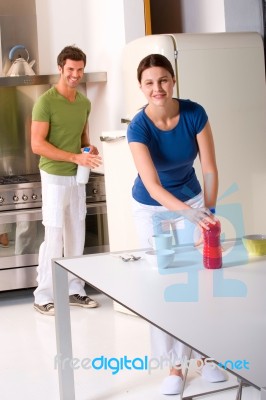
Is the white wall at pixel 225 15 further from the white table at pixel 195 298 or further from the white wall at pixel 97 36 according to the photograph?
the white table at pixel 195 298

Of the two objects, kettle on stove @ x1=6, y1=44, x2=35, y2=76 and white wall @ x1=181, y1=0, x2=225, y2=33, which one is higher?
white wall @ x1=181, y1=0, x2=225, y2=33

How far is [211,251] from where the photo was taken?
9.02 feet

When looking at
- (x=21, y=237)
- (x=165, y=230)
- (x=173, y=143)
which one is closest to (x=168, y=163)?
(x=173, y=143)

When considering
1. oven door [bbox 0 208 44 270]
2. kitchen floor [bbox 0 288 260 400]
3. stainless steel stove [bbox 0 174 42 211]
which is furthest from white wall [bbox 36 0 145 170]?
kitchen floor [bbox 0 288 260 400]

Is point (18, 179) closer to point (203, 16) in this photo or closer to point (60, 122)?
point (60, 122)

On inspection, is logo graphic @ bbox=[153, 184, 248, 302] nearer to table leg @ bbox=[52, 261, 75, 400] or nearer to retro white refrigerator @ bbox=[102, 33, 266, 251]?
table leg @ bbox=[52, 261, 75, 400]

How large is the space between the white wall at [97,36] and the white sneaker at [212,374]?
224cm

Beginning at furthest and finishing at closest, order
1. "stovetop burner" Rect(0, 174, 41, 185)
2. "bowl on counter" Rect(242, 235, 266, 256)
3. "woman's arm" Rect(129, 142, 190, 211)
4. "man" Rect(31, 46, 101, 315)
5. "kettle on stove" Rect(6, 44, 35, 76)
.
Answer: "kettle on stove" Rect(6, 44, 35, 76) → "stovetop burner" Rect(0, 174, 41, 185) → "man" Rect(31, 46, 101, 315) → "woman's arm" Rect(129, 142, 190, 211) → "bowl on counter" Rect(242, 235, 266, 256)

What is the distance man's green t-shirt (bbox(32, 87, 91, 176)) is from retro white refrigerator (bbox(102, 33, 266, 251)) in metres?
0.24

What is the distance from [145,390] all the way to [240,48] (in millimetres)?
2059

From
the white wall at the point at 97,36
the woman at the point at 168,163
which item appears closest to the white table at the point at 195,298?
the woman at the point at 168,163

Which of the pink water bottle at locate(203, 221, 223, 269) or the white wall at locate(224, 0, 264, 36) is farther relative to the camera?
the white wall at locate(224, 0, 264, 36)

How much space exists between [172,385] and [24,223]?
2150 mm

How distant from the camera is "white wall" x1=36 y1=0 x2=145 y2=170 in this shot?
5.14 m
